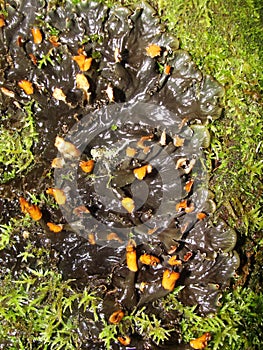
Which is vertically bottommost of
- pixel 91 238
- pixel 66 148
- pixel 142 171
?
pixel 91 238

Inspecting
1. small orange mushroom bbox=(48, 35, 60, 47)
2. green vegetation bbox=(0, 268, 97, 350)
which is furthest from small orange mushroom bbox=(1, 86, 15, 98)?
green vegetation bbox=(0, 268, 97, 350)

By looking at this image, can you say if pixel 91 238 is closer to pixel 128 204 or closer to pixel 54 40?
pixel 128 204

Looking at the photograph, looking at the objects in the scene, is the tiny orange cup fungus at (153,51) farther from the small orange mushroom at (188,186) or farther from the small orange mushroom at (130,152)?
the small orange mushroom at (188,186)

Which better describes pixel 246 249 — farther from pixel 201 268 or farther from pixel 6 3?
pixel 6 3

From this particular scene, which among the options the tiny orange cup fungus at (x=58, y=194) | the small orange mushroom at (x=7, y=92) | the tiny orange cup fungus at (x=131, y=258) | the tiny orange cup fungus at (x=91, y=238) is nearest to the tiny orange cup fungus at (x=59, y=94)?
the small orange mushroom at (x=7, y=92)

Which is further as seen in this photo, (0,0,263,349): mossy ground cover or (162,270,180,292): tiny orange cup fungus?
(0,0,263,349): mossy ground cover

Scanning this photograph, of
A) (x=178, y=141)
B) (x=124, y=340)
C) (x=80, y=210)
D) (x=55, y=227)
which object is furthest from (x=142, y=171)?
(x=124, y=340)

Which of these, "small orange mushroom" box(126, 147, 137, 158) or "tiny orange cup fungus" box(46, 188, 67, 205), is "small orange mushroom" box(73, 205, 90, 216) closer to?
"tiny orange cup fungus" box(46, 188, 67, 205)
